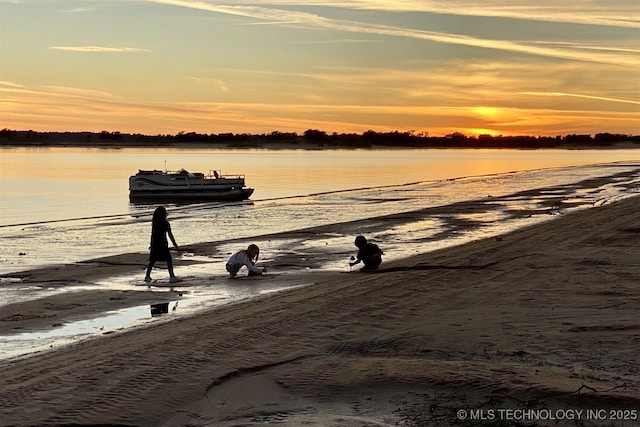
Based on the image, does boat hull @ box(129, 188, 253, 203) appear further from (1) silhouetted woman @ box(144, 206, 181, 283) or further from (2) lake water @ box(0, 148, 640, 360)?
(1) silhouetted woman @ box(144, 206, 181, 283)

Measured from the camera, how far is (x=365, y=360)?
9.62m

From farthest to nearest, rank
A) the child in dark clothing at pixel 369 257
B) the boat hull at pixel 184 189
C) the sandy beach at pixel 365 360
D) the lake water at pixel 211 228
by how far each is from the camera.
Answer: the boat hull at pixel 184 189
the child in dark clothing at pixel 369 257
the lake water at pixel 211 228
the sandy beach at pixel 365 360

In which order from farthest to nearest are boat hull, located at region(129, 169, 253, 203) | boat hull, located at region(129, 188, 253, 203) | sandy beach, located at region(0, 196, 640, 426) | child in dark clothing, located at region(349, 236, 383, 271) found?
boat hull, located at region(129, 169, 253, 203) < boat hull, located at region(129, 188, 253, 203) < child in dark clothing, located at region(349, 236, 383, 271) < sandy beach, located at region(0, 196, 640, 426)

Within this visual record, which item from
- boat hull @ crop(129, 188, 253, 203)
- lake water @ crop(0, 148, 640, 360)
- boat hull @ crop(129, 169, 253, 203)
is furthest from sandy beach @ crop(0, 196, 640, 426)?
boat hull @ crop(129, 169, 253, 203)

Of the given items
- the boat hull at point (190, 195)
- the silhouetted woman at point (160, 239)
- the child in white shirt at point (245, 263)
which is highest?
the silhouetted woman at point (160, 239)

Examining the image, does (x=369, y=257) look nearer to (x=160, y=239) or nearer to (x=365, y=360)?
(x=160, y=239)

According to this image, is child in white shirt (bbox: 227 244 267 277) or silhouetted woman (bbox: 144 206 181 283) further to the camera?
child in white shirt (bbox: 227 244 267 277)

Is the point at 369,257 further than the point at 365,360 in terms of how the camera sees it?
Yes

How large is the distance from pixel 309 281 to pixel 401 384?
9.13 meters

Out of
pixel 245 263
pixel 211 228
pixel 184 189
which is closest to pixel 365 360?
pixel 245 263

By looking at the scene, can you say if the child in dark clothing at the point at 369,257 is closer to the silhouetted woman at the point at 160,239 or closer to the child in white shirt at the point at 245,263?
the child in white shirt at the point at 245,263

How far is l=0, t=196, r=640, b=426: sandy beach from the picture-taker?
7.78 metres

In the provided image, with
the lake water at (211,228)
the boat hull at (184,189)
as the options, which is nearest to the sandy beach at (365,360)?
the lake water at (211,228)

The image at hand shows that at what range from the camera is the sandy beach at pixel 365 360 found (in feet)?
25.5
